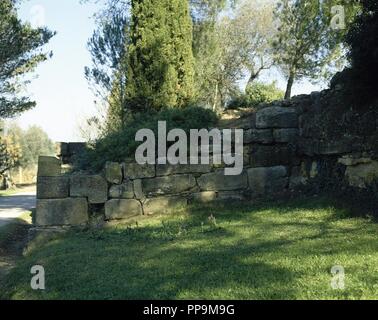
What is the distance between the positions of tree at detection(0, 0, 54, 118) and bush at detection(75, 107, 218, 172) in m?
8.52

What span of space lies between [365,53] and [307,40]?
287 inches

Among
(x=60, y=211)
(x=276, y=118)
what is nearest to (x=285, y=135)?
(x=276, y=118)

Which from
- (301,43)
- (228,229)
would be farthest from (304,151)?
(301,43)

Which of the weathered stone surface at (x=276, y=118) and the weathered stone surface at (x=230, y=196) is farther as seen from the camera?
the weathered stone surface at (x=276, y=118)

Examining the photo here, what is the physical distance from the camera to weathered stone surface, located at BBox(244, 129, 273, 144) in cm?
838

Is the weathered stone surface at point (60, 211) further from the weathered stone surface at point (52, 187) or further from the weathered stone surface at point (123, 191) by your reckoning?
the weathered stone surface at point (123, 191)

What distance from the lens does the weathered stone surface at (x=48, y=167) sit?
780cm

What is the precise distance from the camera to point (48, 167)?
7824mm

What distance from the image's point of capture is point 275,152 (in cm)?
848

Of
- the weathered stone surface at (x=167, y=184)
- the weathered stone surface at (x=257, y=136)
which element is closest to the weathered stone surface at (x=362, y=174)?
the weathered stone surface at (x=257, y=136)

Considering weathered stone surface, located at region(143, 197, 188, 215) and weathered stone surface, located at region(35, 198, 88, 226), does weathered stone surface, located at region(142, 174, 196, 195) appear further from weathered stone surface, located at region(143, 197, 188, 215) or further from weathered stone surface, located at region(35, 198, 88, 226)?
weathered stone surface, located at region(35, 198, 88, 226)

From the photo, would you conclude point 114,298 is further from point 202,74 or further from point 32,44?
point 32,44

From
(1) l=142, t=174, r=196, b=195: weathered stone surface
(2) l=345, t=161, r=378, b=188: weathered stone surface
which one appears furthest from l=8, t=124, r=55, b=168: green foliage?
(2) l=345, t=161, r=378, b=188: weathered stone surface

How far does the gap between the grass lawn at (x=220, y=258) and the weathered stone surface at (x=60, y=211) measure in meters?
0.46
